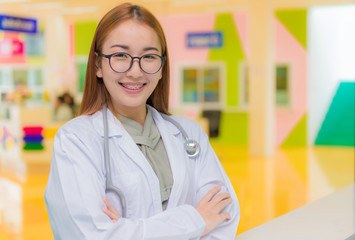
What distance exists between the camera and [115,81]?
1.75 m

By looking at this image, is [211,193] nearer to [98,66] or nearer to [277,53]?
[98,66]

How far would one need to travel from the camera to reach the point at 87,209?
1.53m

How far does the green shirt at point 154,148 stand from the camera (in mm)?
1755

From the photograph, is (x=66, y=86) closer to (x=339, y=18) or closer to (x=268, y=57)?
(x=268, y=57)

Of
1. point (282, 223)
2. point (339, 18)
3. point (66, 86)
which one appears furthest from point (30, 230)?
point (339, 18)

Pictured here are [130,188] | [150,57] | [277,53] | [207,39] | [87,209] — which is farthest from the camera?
[207,39]

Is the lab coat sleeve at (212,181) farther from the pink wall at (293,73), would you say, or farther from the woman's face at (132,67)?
the pink wall at (293,73)

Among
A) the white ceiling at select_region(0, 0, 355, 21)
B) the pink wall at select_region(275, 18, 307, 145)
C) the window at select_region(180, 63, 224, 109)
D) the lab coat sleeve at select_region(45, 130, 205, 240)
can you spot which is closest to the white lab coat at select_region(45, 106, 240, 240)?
the lab coat sleeve at select_region(45, 130, 205, 240)

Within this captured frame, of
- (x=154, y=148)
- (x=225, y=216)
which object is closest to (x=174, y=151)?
(x=154, y=148)

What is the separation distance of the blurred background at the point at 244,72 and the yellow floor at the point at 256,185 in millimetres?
111

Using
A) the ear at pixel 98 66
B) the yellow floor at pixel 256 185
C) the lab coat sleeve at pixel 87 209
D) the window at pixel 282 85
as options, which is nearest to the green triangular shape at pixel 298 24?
the window at pixel 282 85

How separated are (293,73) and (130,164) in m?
12.8

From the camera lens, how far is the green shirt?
175cm

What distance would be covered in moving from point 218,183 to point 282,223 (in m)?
0.42
